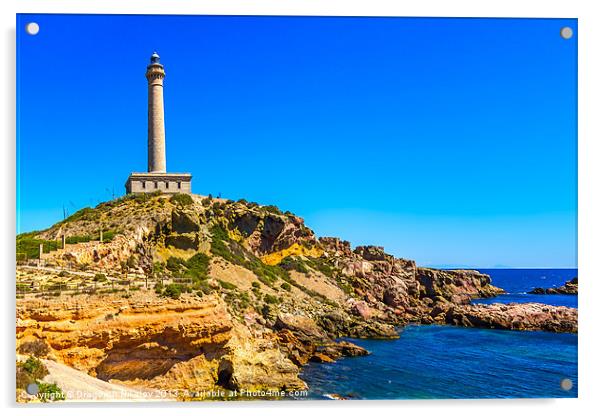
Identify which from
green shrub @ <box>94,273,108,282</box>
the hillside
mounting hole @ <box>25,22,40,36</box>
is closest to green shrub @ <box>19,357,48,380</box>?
the hillside

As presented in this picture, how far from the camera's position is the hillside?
959 cm

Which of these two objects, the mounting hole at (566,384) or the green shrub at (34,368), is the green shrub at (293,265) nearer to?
the mounting hole at (566,384)

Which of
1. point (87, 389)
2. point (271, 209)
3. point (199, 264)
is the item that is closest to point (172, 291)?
point (87, 389)

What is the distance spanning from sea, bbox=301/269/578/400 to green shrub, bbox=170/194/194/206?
412 inches

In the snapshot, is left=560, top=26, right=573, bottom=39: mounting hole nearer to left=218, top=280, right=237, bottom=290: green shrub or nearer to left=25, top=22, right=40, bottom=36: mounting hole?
left=25, top=22, right=40, bottom=36: mounting hole

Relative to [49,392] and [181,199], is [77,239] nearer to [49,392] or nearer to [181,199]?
[181,199]

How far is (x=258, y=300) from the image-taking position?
21.3 metres

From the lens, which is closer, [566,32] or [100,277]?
[566,32]

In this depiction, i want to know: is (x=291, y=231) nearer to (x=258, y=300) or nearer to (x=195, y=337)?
(x=258, y=300)

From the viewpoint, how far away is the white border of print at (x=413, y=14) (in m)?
7.72

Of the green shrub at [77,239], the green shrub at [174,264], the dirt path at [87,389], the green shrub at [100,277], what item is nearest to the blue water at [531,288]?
the dirt path at [87,389]

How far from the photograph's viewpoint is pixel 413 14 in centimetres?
831

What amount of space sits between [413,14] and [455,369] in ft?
36.8
